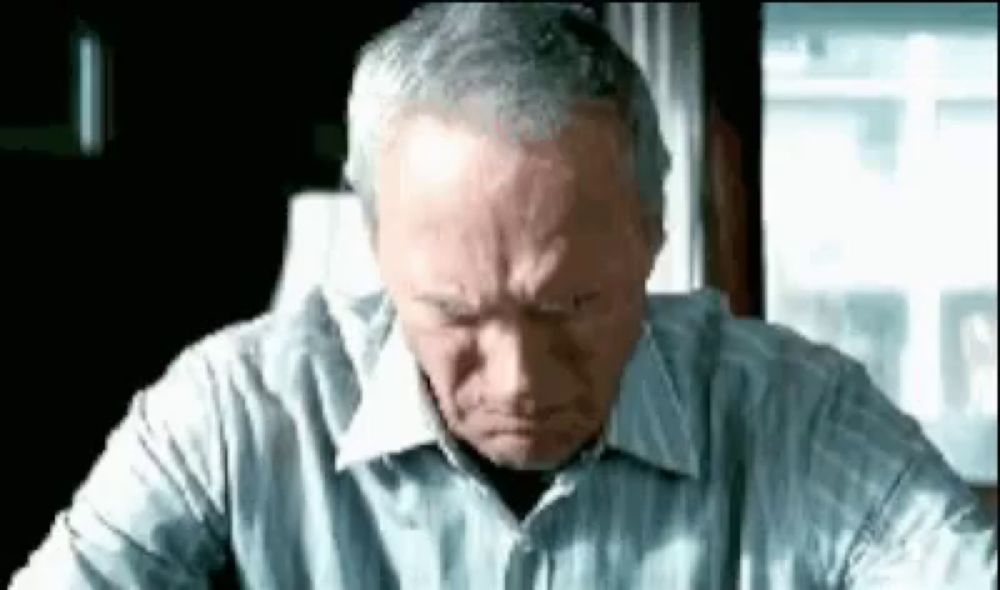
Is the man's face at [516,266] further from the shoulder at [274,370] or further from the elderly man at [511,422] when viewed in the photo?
the shoulder at [274,370]

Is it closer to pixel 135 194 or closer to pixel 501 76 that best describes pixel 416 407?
pixel 501 76

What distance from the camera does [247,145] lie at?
229 cm

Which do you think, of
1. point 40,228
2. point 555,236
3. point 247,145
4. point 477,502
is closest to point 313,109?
point 247,145

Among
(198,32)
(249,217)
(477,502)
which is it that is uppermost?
(198,32)

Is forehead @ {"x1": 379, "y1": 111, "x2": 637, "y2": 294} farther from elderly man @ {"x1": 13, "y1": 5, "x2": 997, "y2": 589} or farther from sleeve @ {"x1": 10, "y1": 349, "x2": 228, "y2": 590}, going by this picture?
sleeve @ {"x1": 10, "y1": 349, "x2": 228, "y2": 590}

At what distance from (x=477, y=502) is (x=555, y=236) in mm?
256

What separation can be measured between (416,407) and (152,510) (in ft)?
0.60

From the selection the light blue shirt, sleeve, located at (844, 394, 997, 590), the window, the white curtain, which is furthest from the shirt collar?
the window

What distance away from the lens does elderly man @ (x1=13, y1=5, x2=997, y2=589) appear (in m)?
1.04

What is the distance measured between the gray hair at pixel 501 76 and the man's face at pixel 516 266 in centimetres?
1

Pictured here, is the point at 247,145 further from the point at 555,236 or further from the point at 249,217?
the point at 555,236

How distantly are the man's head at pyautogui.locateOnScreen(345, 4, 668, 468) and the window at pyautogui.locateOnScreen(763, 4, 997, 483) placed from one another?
112 centimetres

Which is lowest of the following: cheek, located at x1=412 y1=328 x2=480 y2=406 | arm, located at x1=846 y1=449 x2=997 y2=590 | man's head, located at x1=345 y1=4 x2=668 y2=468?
arm, located at x1=846 y1=449 x2=997 y2=590

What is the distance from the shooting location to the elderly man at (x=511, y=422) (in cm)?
104
